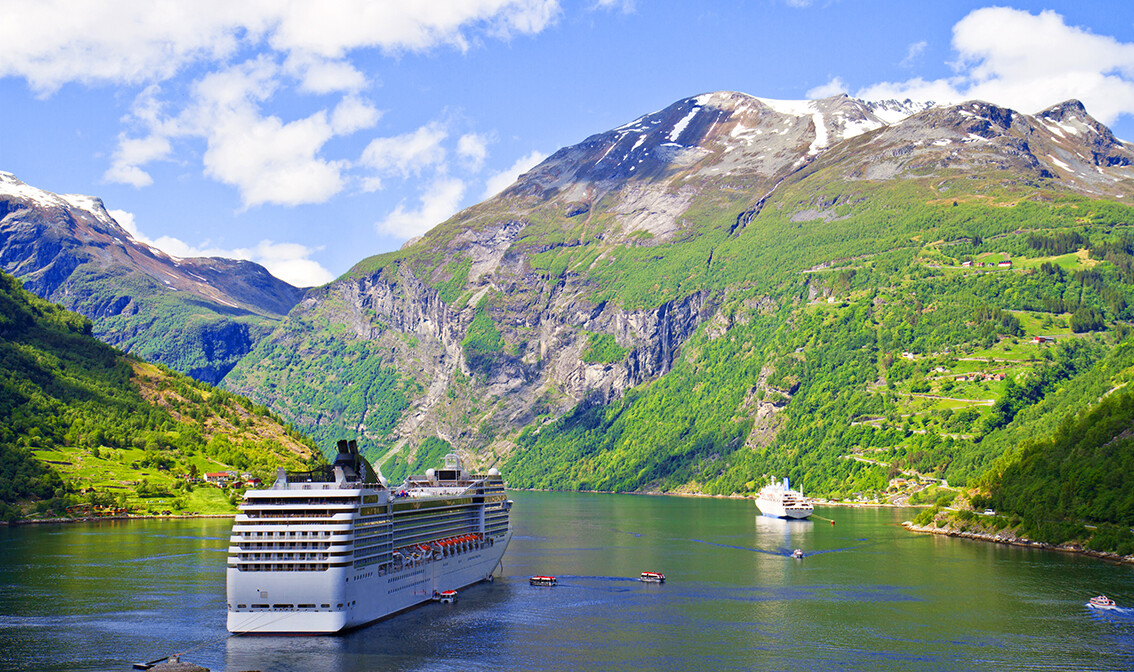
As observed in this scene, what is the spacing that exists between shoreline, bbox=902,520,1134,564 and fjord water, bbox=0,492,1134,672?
379 centimetres

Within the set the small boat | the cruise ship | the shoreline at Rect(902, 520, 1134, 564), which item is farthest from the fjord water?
the shoreline at Rect(902, 520, 1134, 564)

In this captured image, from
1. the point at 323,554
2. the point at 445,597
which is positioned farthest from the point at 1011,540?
the point at 323,554

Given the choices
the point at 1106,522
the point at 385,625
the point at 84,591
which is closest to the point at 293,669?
the point at 385,625

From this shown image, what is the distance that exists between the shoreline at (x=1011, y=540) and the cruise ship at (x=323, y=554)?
93.1 m

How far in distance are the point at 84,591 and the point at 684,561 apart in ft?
240

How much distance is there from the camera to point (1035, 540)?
490 feet

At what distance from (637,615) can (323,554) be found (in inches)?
1266

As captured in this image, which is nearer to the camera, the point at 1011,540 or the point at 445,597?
the point at 445,597

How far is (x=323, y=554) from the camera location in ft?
251

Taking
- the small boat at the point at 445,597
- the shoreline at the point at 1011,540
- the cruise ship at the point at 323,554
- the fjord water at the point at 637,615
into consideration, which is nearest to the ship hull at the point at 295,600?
the cruise ship at the point at 323,554

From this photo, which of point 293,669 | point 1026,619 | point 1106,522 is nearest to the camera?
point 293,669

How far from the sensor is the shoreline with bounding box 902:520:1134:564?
132 metres

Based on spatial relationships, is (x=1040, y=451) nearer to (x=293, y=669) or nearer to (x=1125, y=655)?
(x=1125, y=655)

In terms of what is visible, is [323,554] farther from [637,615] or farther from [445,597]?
[637,615]
